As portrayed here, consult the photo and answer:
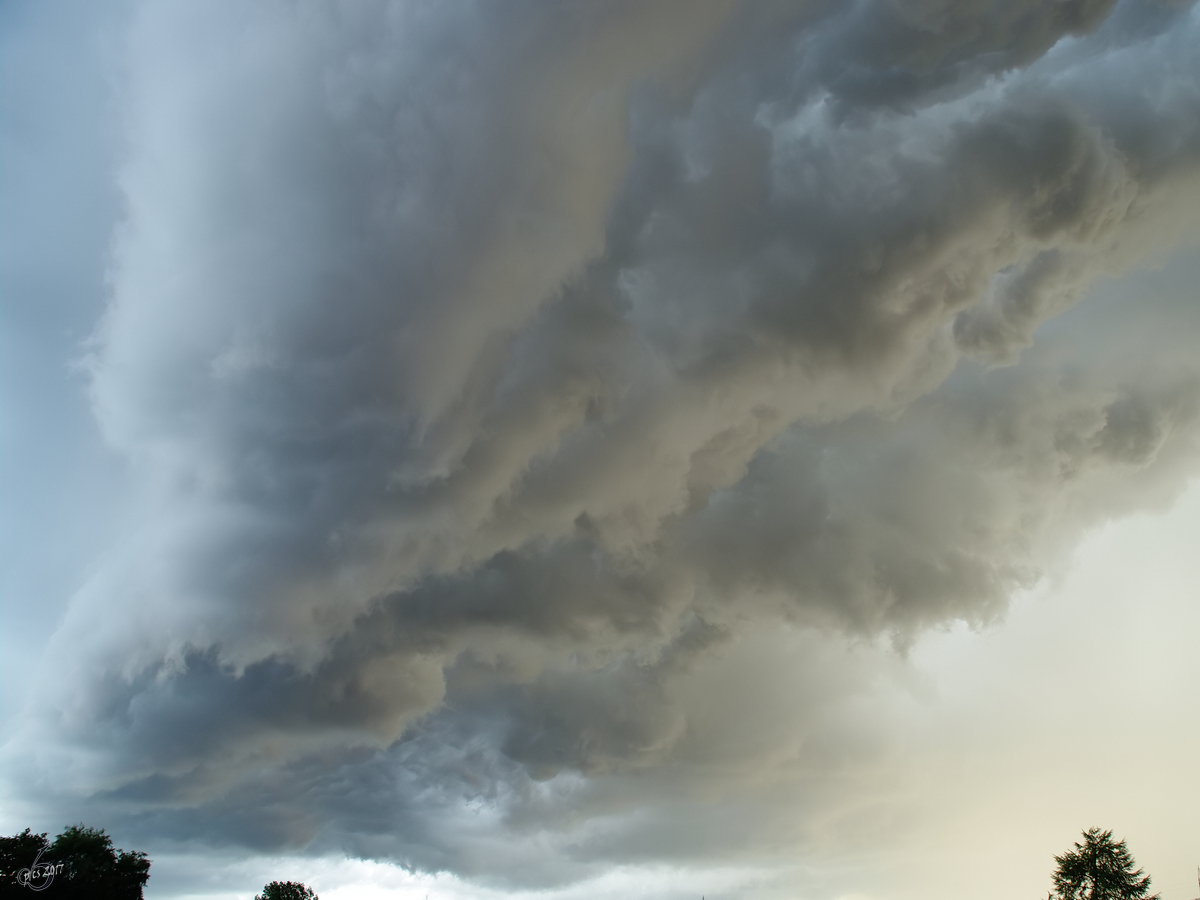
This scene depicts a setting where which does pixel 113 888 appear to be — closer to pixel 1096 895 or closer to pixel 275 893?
pixel 275 893

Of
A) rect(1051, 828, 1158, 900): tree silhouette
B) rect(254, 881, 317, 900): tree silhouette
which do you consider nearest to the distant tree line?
rect(254, 881, 317, 900): tree silhouette

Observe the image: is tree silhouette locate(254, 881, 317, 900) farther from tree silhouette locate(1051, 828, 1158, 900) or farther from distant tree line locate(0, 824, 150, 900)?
tree silhouette locate(1051, 828, 1158, 900)

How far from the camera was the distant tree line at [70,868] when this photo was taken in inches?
4198

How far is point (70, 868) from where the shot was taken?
119125mm

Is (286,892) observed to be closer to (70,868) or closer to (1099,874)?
(70,868)

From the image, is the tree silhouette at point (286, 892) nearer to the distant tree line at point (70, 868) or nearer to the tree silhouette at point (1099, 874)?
the distant tree line at point (70, 868)

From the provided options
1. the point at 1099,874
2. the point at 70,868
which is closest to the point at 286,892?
the point at 70,868

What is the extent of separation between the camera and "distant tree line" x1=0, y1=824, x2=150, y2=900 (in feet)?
350

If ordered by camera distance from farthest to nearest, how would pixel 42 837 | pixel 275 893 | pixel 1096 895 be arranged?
1. pixel 275 893
2. pixel 42 837
3. pixel 1096 895

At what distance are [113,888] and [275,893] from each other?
67.0 m

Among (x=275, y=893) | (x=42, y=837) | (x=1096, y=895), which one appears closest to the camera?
(x=1096, y=895)

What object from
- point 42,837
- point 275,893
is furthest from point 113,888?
point 275,893

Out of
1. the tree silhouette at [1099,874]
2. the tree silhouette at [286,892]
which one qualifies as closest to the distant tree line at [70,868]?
the tree silhouette at [286,892]

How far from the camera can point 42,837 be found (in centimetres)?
11738
